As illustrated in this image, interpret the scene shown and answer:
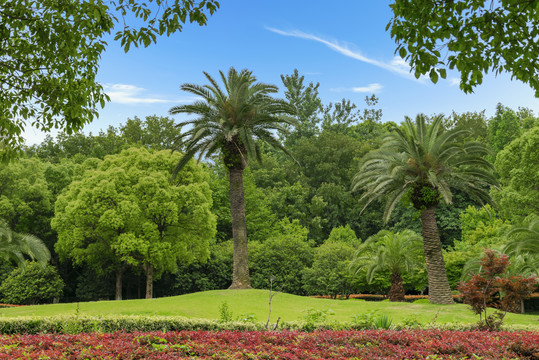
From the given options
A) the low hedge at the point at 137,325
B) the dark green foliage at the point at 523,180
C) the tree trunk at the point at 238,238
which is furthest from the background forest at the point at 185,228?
the low hedge at the point at 137,325

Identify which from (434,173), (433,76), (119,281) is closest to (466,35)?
(433,76)

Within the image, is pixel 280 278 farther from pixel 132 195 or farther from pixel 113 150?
pixel 113 150

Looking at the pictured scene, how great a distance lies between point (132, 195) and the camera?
26906mm

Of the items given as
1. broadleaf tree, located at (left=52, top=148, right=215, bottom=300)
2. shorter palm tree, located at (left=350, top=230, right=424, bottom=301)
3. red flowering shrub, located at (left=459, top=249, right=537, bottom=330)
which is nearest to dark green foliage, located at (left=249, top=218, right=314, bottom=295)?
broadleaf tree, located at (left=52, top=148, right=215, bottom=300)

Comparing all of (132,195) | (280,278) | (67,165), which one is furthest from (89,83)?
(67,165)

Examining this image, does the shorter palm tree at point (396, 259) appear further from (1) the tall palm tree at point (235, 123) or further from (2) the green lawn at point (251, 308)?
(1) the tall palm tree at point (235, 123)

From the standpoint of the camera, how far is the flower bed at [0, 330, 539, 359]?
5770mm

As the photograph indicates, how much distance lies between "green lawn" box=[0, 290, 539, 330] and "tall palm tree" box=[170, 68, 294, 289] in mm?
3383

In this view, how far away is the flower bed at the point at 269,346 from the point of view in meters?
5.77

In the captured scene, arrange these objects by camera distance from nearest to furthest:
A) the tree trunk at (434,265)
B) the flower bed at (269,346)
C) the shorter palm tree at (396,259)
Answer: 1. the flower bed at (269,346)
2. the tree trunk at (434,265)
3. the shorter palm tree at (396,259)

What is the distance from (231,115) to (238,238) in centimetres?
663

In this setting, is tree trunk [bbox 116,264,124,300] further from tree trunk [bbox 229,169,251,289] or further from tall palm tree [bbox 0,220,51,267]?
tree trunk [bbox 229,169,251,289]

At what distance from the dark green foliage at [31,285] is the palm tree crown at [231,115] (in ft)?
43.3

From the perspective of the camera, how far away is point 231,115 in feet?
79.4
